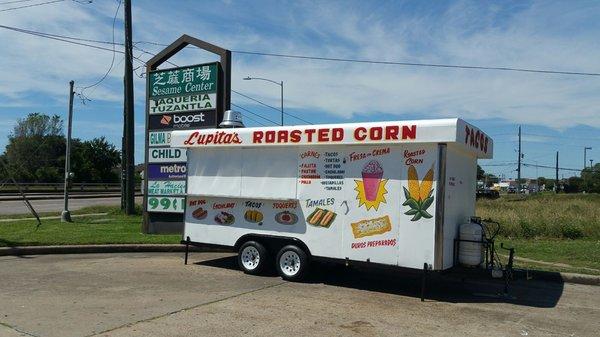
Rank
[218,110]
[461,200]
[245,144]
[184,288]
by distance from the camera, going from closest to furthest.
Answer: [184,288] → [461,200] → [245,144] → [218,110]

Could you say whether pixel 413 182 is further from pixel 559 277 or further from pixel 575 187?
pixel 575 187

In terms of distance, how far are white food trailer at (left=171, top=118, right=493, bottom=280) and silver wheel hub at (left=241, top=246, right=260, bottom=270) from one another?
0.07 ft

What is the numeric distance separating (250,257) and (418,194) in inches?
136

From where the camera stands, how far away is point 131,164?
21562mm

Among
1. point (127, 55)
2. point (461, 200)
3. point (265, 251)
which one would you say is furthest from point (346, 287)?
point (127, 55)

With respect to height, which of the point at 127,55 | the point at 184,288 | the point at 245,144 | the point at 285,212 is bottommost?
the point at 184,288

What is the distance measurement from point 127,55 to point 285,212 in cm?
1468

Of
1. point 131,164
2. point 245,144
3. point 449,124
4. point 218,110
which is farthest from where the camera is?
point 131,164

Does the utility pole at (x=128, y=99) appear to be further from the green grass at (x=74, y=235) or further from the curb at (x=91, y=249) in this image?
the curb at (x=91, y=249)

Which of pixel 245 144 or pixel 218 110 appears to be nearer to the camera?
pixel 245 144

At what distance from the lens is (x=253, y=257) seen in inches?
402

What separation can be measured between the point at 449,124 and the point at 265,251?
13.2 feet

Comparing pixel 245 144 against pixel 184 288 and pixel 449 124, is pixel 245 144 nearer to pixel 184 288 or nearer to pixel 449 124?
pixel 184 288

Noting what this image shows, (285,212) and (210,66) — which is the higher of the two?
(210,66)
